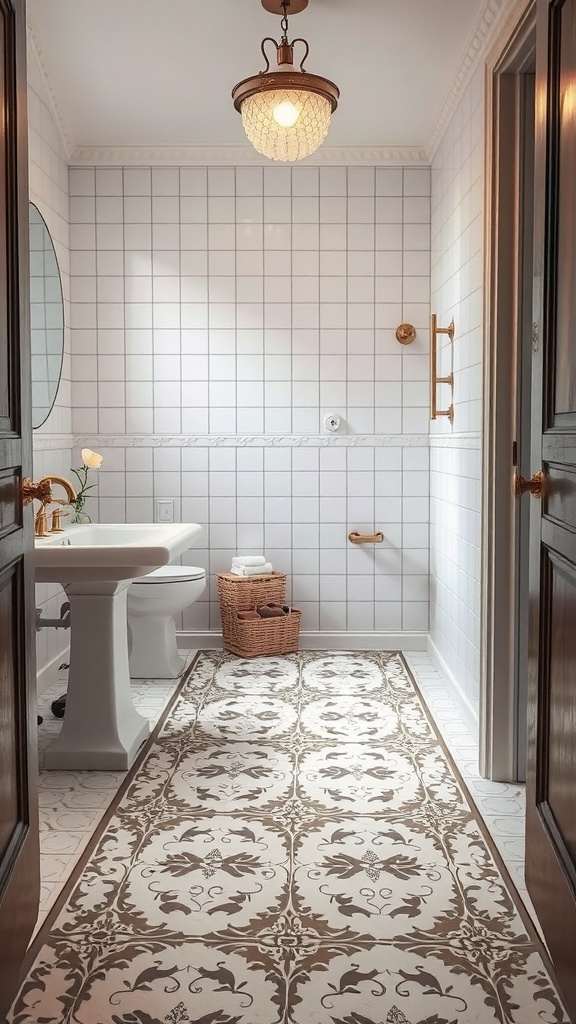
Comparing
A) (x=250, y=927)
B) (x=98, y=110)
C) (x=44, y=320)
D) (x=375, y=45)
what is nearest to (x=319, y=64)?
(x=375, y=45)

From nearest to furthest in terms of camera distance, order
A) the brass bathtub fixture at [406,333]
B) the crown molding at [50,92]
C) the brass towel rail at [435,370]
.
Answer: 1. the crown molding at [50,92]
2. the brass towel rail at [435,370]
3. the brass bathtub fixture at [406,333]

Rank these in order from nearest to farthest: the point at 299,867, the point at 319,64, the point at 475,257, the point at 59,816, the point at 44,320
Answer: the point at 299,867, the point at 59,816, the point at 475,257, the point at 319,64, the point at 44,320

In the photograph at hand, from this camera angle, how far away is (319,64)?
375 centimetres

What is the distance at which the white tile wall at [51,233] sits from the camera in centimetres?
392

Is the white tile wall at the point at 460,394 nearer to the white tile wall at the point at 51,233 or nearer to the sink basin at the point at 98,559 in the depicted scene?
the sink basin at the point at 98,559

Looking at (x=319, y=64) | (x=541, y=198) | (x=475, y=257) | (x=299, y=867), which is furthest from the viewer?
(x=319, y=64)

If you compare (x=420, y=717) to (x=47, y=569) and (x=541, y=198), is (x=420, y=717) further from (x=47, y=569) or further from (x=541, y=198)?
(x=541, y=198)

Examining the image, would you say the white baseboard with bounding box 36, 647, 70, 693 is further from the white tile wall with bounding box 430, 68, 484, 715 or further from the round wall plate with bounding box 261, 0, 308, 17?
the round wall plate with bounding box 261, 0, 308, 17

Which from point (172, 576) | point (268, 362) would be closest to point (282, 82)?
point (268, 362)

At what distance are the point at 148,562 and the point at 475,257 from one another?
167cm

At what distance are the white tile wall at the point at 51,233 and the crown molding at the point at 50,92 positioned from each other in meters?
0.02

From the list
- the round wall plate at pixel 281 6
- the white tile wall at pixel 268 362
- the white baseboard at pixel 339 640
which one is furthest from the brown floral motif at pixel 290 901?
the round wall plate at pixel 281 6

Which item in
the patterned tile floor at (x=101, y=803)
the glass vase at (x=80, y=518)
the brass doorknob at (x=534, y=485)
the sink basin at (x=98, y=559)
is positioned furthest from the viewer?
the glass vase at (x=80, y=518)

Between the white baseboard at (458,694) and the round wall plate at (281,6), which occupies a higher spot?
the round wall plate at (281,6)
